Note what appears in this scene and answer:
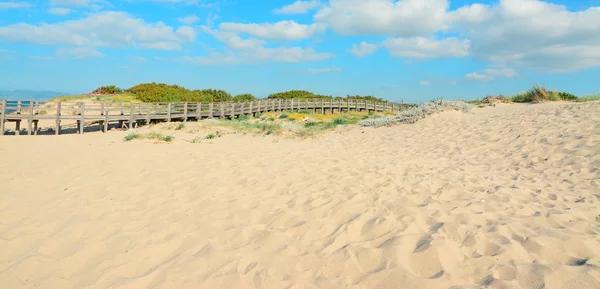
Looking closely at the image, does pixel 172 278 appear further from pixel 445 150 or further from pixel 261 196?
pixel 445 150

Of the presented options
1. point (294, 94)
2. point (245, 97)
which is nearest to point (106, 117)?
point (245, 97)

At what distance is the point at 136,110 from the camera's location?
20453mm

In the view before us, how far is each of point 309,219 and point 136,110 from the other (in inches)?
745

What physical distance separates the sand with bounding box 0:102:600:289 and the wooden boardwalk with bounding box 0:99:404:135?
10.3 meters

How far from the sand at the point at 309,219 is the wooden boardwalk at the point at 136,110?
10306mm

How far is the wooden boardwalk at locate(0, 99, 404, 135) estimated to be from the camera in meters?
17.1

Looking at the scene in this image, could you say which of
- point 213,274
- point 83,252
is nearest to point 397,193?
point 213,274

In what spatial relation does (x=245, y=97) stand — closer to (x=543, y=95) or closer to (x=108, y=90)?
(x=108, y=90)

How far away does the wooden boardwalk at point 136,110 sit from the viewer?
56.0 ft

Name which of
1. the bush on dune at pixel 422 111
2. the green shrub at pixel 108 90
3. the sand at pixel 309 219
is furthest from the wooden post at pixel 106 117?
the green shrub at pixel 108 90

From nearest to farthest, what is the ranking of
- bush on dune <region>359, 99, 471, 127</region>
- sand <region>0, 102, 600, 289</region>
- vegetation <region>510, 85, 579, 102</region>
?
1. sand <region>0, 102, 600, 289</region>
2. bush on dune <region>359, 99, 471, 127</region>
3. vegetation <region>510, 85, 579, 102</region>

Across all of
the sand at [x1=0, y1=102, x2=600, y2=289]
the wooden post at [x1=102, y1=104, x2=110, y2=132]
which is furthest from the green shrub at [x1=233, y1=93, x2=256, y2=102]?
the sand at [x1=0, y1=102, x2=600, y2=289]

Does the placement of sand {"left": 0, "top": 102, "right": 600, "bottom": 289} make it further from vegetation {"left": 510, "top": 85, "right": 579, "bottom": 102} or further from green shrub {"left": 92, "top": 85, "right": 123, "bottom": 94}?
green shrub {"left": 92, "top": 85, "right": 123, "bottom": 94}

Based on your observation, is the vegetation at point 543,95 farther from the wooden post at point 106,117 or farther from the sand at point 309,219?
the wooden post at point 106,117
